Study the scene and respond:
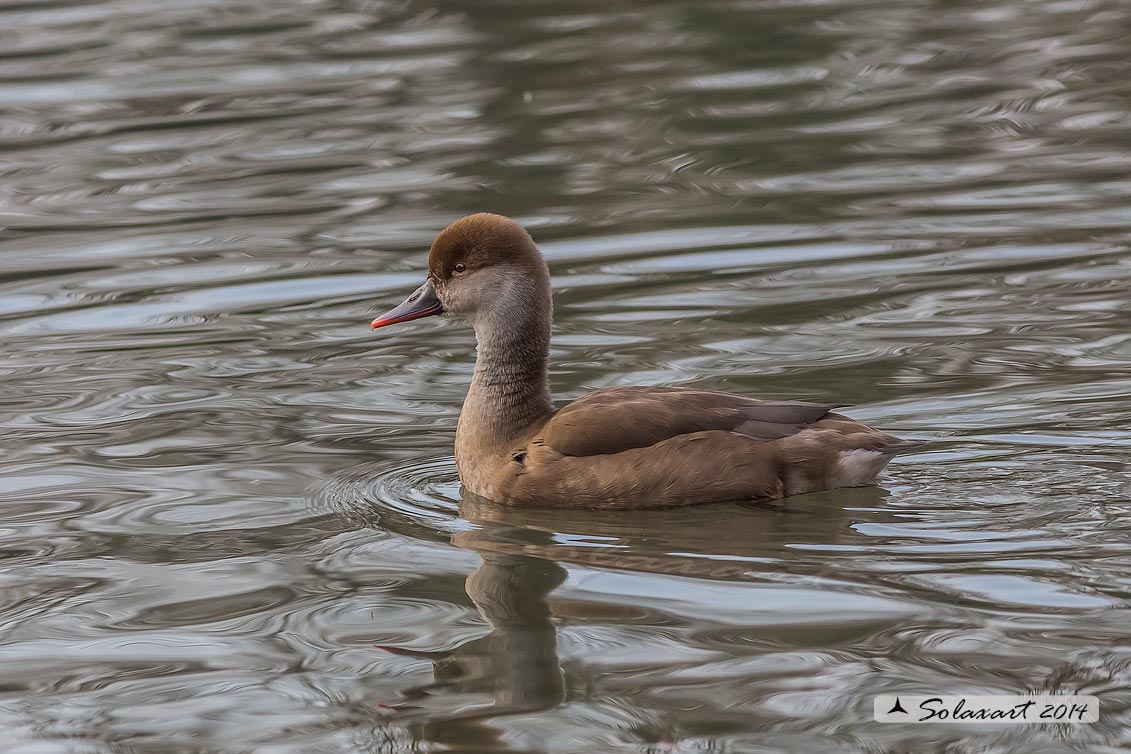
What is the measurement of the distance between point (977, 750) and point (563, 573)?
6.43ft

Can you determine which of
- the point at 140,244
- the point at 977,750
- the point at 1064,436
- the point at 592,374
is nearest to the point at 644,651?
the point at 977,750

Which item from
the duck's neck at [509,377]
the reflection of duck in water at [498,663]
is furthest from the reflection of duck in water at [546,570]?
the duck's neck at [509,377]

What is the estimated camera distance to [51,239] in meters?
12.4

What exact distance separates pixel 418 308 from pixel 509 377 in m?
0.63

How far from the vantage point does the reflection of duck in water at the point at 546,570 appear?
5.39 meters

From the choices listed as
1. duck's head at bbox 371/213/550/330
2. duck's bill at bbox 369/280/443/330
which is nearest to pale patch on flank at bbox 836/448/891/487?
duck's head at bbox 371/213/550/330

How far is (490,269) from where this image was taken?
7660 millimetres

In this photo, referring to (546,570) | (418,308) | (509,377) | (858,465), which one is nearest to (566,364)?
(418,308)

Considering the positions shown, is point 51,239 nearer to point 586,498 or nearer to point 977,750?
point 586,498

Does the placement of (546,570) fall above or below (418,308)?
below

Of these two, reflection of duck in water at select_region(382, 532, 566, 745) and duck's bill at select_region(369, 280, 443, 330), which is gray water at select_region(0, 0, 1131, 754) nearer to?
reflection of duck in water at select_region(382, 532, 566, 745)

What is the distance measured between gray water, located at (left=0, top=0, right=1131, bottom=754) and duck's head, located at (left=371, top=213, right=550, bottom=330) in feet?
2.57

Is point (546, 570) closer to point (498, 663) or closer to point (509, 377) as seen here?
point (498, 663)

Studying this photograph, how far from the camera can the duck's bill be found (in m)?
7.89
